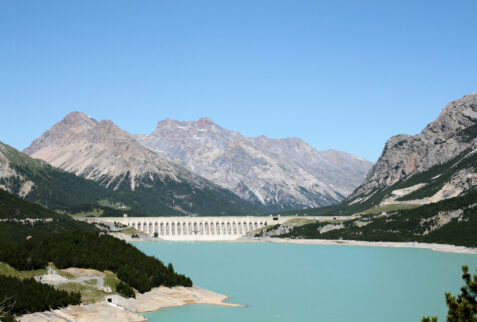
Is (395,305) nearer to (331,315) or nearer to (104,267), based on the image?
(331,315)

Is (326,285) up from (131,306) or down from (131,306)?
down

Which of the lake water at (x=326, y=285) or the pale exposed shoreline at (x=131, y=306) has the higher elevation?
the pale exposed shoreline at (x=131, y=306)

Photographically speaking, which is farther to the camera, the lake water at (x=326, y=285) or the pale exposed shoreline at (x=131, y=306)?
the lake water at (x=326, y=285)

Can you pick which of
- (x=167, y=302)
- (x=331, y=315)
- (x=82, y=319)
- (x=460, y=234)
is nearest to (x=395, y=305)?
(x=331, y=315)

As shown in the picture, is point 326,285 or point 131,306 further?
point 326,285

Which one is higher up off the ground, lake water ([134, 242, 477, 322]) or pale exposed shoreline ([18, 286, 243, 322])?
pale exposed shoreline ([18, 286, 243, 322])
